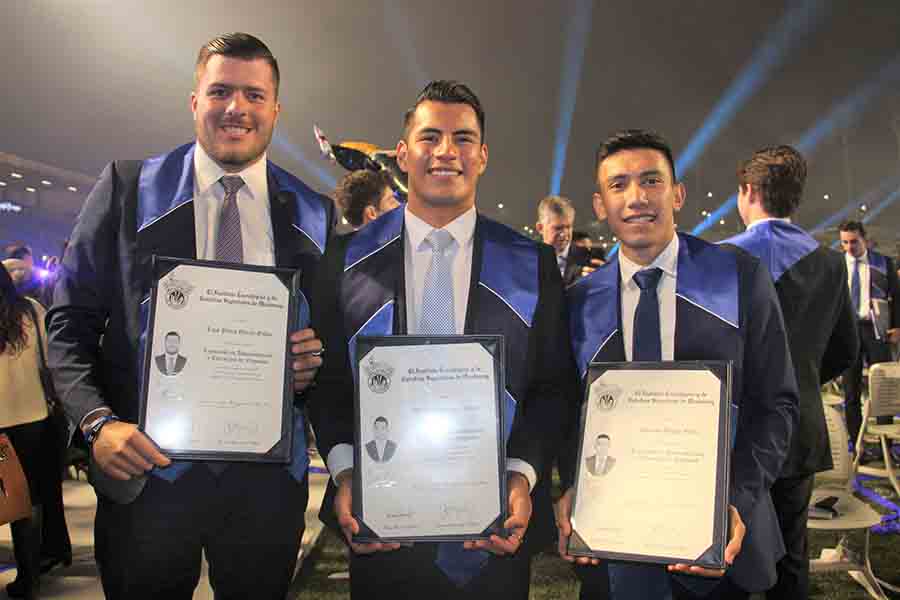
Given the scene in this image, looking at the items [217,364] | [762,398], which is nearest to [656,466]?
A: [762,398]

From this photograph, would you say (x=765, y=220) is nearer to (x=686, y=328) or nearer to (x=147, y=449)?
(x=686, y=328)

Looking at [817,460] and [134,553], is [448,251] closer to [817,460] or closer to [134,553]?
[134,553]

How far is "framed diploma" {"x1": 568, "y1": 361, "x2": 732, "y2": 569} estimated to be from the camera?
4.76ft

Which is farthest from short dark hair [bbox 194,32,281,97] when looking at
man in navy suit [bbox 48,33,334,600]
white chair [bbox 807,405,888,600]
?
white chair [bbox 807,405,888,600]

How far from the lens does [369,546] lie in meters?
1.46

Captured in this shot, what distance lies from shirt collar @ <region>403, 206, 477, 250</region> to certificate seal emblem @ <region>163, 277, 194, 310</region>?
1.94 ft

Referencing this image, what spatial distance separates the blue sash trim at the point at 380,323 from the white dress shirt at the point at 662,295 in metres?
0.63

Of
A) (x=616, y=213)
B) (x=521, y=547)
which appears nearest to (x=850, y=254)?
(x=616, y=213)

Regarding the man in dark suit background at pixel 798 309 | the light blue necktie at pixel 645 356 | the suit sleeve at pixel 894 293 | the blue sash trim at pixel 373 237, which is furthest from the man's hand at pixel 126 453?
the suit sleeve at pixel 894 293

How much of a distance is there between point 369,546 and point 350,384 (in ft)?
1.36

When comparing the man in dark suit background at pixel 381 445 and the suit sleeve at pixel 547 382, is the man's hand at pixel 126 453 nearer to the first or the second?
the man in dark suit background at pixel 381 445

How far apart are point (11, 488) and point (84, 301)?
1.66m

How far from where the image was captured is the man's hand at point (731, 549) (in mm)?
1438

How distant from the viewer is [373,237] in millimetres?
1778
